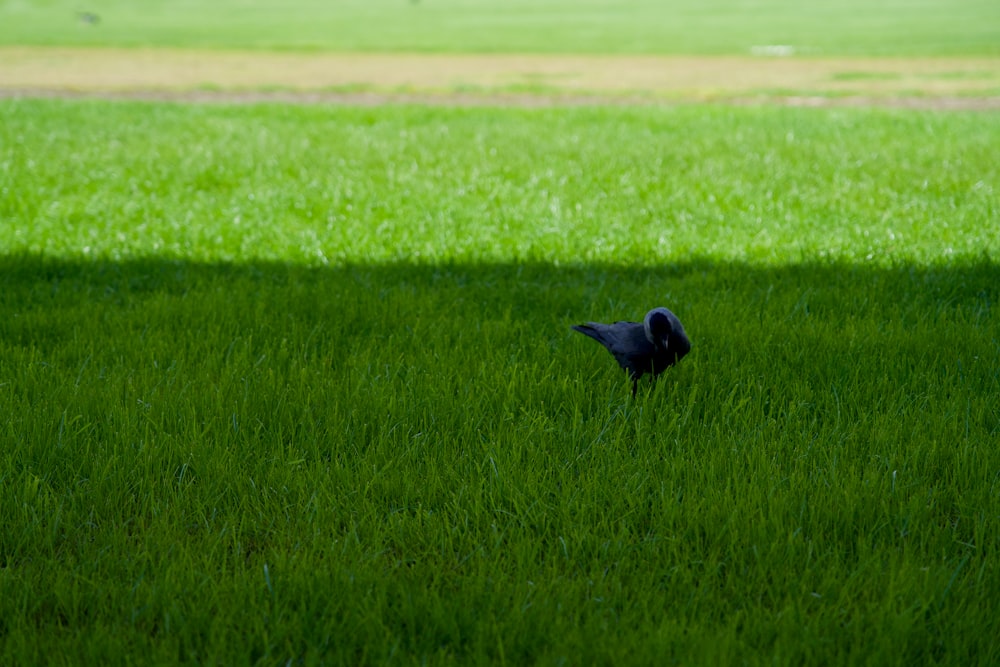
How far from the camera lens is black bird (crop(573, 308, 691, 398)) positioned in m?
3.62

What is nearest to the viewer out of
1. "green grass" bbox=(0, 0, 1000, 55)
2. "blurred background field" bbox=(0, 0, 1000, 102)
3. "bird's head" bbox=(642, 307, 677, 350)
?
"bird's head" bbox=(642, 307, 677, 350)

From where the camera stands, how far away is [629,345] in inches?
151

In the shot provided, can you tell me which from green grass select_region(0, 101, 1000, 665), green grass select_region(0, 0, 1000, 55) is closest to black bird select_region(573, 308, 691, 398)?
green grass select_region(0, 101, 1000, 665)

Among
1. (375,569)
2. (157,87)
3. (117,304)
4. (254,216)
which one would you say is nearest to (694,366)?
(375,569)

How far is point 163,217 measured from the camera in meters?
7.73

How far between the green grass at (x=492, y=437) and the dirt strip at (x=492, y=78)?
1199 cm

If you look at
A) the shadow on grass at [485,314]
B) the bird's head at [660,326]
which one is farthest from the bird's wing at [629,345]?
the shadow on grass at [485,314]

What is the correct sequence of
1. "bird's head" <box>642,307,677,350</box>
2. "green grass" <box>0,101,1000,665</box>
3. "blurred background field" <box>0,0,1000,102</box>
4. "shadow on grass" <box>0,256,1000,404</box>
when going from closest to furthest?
"green grass" <box>0,101,1000,665</box>
"bird's head" <box>642,307,677,350</box>
"shadow on grass" <box>0,256,1000,404</box>
"blurred background field" <box>0,0,1000,102</box>

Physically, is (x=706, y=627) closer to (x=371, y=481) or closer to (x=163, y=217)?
(x=371, y=481)

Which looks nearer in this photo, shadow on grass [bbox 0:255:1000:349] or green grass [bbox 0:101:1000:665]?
green grass [bbox 0:101:1000:665]

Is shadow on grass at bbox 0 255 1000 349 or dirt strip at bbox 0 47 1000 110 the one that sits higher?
dirt strip at bbox 0 47 1000 110

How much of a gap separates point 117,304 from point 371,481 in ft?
9.52

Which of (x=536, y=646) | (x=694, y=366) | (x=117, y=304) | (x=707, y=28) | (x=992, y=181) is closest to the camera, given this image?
(x=536, y=646)

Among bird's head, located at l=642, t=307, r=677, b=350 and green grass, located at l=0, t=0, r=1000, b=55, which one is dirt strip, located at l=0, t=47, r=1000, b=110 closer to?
green grass, located at l=0, t=0, r=1000, b=55
